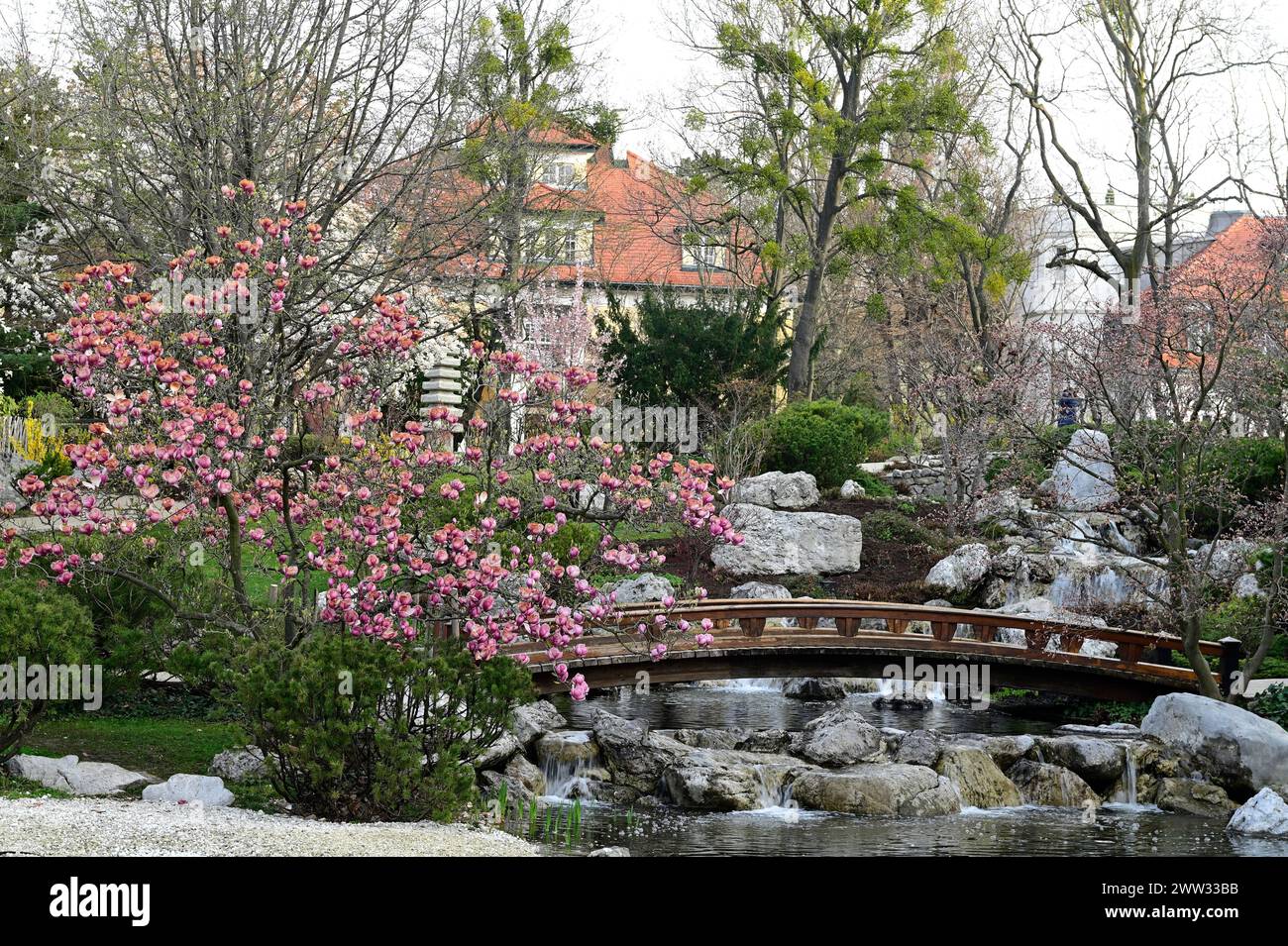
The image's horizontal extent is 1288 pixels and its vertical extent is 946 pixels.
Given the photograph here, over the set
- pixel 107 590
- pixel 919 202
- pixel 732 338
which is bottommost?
pixel 107 590

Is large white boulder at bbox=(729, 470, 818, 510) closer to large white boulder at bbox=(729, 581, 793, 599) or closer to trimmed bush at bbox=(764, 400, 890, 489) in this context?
trimmed bush at bbox=(764, 400, 890, 489)

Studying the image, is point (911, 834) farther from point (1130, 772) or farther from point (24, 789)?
point (24, 789)

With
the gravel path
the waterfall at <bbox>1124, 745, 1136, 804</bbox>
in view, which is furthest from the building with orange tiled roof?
the gravel path

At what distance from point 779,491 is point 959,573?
3.77 meters

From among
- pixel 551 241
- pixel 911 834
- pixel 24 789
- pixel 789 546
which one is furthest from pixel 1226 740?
pixel 551 241

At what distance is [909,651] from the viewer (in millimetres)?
14555

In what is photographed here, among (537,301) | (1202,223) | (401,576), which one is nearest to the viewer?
(401,576)

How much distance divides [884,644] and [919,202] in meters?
13.4

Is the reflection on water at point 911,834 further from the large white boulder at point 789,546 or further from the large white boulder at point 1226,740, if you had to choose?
the large white boulder at point 789,546

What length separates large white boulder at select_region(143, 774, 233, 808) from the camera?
8.58 m

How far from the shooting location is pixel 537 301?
89.7ft

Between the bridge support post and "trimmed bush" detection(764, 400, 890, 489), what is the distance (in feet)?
32.3
